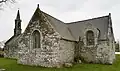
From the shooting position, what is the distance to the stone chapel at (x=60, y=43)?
18.5 meters

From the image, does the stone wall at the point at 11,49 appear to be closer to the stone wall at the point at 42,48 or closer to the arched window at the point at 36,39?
the stone wall at the point at 42,48

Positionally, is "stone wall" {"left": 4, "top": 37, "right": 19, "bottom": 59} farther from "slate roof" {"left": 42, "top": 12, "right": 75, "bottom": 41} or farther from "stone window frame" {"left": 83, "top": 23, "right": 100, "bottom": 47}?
"stone window frame" {"left": 83, "top": 23, "right": 100, "bottom": 47}

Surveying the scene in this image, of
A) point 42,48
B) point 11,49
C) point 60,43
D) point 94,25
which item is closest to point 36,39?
point 42,48

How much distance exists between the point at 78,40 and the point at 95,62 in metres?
4.17

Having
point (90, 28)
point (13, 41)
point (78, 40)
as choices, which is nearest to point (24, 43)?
point (78, 40)

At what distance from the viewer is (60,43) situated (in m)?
18.6

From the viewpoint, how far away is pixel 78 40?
2339 centimetres

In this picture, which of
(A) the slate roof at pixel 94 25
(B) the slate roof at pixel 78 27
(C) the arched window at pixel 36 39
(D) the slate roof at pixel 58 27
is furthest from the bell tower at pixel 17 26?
(C) the arched window at pixel 36 39

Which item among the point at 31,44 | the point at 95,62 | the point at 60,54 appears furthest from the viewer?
the point at 95,62

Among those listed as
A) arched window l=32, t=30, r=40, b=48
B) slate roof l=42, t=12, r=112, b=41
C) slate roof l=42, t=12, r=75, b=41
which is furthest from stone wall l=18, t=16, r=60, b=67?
slate roof l=42, t=12, r=112, b=41

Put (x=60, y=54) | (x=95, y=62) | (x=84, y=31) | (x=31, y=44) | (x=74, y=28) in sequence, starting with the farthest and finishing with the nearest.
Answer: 1. (x=74, y=28)
2. (x=84, y=31)
3. (x=95, y=62)
4. (x=31, y=44)
5. (x=60, y=54)

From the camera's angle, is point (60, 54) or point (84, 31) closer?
point (60, 54)

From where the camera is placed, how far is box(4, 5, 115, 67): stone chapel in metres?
18.5

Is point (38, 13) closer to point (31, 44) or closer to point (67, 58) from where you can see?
point (31, 44)
